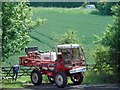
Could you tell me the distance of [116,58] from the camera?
14.6 metres

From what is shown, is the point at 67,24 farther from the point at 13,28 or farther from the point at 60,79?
the point at 60,79

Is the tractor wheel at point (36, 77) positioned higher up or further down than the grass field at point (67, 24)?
further down

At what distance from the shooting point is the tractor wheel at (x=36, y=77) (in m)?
13.6

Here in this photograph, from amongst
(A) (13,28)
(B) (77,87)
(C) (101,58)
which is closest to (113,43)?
(C) (101,58)

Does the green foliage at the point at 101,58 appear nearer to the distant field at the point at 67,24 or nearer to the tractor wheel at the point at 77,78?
the tractor wheel at the point at 77,78

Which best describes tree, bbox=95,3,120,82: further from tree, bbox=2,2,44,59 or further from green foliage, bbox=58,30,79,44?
tree, bbox=2,2,44,59

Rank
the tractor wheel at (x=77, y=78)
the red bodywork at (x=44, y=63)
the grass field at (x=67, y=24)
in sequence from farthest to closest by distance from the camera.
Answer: the grass field at (x=67, y=24)
the tractor wheel at (x=77, y=78)
the red bodywork at (x=44, y=63)

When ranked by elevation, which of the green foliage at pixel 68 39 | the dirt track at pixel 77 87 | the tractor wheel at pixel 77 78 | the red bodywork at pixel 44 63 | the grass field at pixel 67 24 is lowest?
the dirt track at pixel 77 87

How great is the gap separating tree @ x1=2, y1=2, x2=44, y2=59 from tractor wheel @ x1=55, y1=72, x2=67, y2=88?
2.23 metres

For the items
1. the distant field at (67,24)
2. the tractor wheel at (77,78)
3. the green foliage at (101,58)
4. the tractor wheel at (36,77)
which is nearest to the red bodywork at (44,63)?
the tractor wheel at (36,77)

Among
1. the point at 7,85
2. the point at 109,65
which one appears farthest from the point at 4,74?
the point at 109,65

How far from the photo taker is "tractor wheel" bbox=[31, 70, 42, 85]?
13648mm

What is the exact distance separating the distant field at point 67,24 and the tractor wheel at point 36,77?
15.2 ft

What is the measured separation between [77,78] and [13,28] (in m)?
2.96
